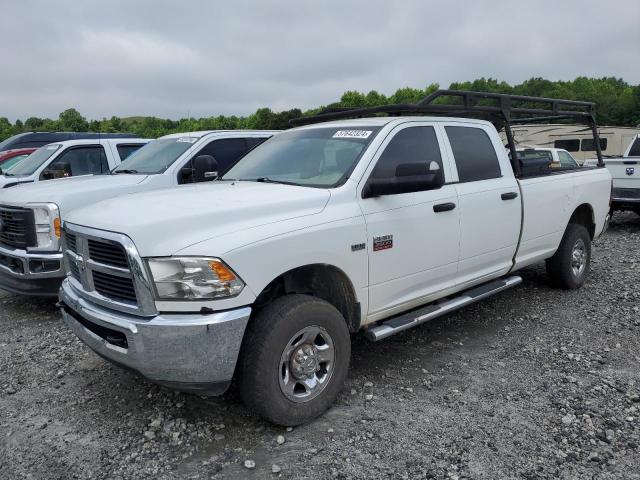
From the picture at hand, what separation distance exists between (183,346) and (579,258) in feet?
16.9

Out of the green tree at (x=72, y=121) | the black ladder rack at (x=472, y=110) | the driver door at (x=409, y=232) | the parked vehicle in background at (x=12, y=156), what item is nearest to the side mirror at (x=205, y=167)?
the black ladder rack at (x=472, y=110)

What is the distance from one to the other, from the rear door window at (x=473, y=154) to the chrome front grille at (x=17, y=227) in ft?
13.5

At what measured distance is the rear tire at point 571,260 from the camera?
5.95m

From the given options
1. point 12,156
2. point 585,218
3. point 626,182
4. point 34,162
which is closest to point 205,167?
point 585,218

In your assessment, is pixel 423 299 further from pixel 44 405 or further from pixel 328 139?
pixel 44 405

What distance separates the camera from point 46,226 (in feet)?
17.1

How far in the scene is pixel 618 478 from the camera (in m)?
2.80

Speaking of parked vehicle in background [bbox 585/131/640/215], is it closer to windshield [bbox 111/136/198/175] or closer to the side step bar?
the side step bar

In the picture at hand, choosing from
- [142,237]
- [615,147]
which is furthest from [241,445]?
[615,147]

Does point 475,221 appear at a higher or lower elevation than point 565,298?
higher

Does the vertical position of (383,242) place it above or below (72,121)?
below

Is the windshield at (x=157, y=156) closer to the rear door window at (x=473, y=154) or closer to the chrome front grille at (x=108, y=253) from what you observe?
the chrome front grille at (x=108, y=253)

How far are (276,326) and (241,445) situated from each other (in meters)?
0.77

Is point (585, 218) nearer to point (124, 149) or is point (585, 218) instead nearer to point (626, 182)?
point (626, 182)
